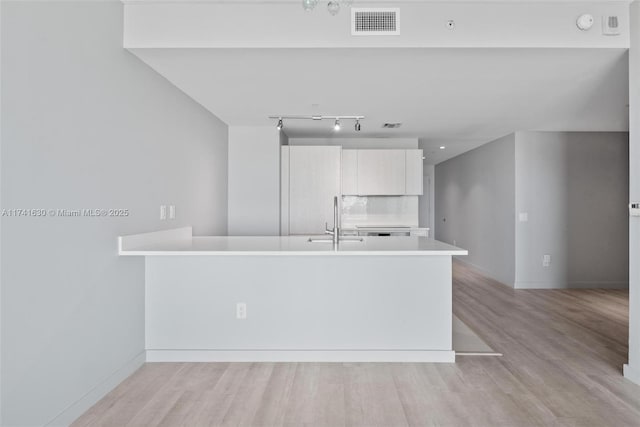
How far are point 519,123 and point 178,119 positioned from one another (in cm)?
407

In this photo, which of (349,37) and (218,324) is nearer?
(349,37)

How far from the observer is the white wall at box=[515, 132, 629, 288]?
5656 mm

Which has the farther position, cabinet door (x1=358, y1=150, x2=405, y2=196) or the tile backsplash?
the tile backsplash

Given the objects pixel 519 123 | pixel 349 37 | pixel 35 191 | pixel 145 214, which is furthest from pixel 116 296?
pixel 519 123

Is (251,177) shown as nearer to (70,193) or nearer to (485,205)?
(70,193)

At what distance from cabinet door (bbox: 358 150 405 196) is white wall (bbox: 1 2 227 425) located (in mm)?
3276

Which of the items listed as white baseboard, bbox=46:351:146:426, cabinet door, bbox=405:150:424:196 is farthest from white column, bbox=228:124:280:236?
white baseboard, bbox=46:351:146:426

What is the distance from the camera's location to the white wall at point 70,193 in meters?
1.76

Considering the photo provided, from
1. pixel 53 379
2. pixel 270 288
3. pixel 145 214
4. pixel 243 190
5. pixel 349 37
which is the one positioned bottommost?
pixel 53 379

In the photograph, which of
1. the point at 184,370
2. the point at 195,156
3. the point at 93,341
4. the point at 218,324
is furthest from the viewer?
the point at 195,156

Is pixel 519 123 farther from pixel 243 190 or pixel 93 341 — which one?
pixel 93 341

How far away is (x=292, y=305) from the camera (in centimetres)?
295

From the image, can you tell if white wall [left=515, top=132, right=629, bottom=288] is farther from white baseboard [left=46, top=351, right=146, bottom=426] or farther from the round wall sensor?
white baseboard [left=46, top=351, right=146, bottom=426]

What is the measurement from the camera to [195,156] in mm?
3951
